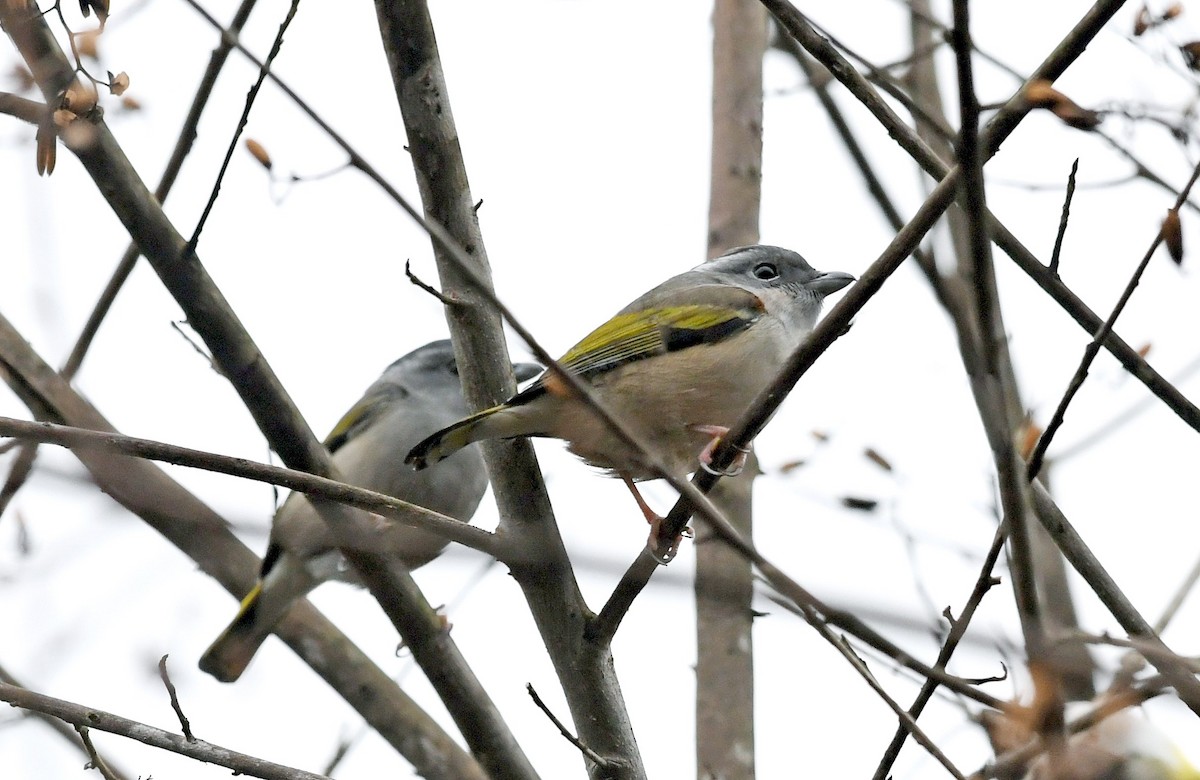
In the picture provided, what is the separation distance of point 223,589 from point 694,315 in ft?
7.68

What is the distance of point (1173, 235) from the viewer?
300cm

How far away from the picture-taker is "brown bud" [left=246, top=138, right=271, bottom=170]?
11.8 feet

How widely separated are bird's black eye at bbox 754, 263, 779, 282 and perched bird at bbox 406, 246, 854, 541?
14.5 inches

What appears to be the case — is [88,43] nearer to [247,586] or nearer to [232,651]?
[247,586]

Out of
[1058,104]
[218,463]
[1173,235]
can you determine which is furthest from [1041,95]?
[218,463]

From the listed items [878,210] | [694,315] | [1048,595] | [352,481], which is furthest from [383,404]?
[1048,595]

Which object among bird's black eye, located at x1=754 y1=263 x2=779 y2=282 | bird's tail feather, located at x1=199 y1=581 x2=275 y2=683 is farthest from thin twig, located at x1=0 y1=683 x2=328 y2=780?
bird's black eye, located at x1=754 y1=263 x2=779 y2=282

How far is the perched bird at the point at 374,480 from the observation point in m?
5.89

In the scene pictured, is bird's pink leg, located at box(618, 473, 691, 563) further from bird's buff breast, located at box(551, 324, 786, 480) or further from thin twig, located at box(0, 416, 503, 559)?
thin twig, located at box(0, 416, 503, 559)

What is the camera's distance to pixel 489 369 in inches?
167

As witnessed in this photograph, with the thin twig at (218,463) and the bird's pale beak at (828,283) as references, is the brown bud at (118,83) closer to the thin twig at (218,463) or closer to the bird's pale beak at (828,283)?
the thin twig at (218,463)

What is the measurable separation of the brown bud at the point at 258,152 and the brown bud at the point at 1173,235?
2.41 metres

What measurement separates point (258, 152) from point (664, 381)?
1789 mm

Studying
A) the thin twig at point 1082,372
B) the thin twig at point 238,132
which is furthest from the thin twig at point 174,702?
the thin twig at point 1082,372
